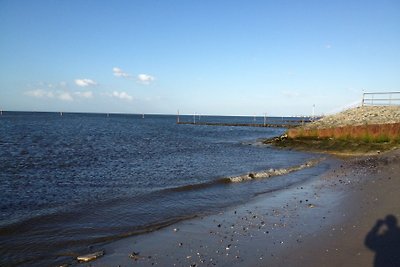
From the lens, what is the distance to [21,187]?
49.8ft

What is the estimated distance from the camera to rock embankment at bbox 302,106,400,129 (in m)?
33.4

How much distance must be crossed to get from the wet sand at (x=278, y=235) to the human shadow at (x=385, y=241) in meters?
0.09

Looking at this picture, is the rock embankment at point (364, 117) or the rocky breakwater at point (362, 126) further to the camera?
the rock embankment at point (364, 117)

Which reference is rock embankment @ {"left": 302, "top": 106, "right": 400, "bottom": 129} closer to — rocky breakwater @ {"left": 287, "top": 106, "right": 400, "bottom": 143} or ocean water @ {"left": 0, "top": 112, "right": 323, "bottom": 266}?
rocky breakwater @ {"left": 287, "top": 106, "right": 400, "bottom": 143}

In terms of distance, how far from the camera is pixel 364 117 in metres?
36.2

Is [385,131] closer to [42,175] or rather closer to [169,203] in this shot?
[169,203]

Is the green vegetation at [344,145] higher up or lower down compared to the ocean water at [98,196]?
higher up

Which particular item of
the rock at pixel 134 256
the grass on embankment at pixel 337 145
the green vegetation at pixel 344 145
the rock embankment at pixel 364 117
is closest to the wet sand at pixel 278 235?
the rock at pixel 134 256

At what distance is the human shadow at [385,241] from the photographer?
21.1 ft

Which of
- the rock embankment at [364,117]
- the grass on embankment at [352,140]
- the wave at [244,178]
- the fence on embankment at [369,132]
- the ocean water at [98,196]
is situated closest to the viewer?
the ocean water at [98,196]

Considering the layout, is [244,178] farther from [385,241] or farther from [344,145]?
[344,145]

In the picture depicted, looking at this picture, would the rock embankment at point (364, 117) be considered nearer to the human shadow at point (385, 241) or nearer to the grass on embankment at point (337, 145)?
the grass on embankment at point (337, 145)

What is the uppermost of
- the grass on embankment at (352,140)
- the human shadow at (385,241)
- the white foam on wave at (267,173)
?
the grass on embankment at (352,140)

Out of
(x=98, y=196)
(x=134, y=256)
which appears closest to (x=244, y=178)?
(x=98, y=196)
